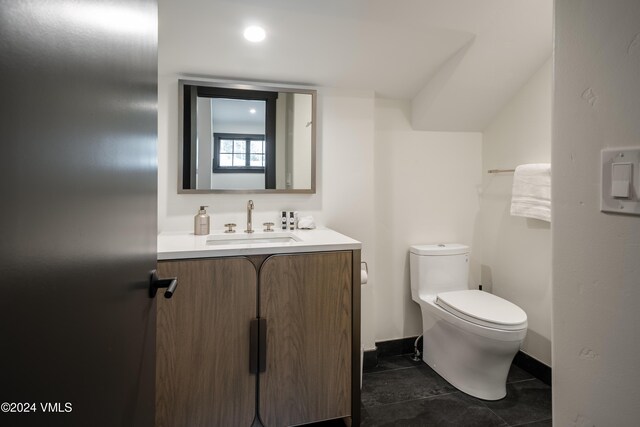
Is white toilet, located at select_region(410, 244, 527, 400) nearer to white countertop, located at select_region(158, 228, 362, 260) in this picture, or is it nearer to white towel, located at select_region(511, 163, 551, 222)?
white towel, located at select_region(511, 163, 551, 222)

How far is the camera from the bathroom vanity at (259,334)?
55.8 inches

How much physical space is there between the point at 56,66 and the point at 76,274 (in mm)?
256

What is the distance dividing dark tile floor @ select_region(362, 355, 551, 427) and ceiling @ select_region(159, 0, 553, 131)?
1755 mm

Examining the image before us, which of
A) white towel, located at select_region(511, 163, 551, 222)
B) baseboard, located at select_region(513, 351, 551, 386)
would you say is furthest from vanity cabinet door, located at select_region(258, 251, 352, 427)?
baseboard, located at select_region(513, 351, 551, 386)

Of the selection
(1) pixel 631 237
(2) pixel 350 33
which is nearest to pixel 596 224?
(1) pixel 631 237

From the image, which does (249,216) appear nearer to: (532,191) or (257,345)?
(257,345)

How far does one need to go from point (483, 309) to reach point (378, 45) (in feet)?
5.26

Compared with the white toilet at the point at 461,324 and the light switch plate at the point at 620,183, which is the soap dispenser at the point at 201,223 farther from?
the light switch plate at the point at 620,183

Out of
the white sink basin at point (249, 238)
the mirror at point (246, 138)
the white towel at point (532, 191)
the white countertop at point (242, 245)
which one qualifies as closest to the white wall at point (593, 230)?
the white countertop at point (242, 245)

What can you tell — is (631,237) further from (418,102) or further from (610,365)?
(418,102)

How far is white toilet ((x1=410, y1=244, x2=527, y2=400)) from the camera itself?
69.6 inches

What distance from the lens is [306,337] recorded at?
156cm

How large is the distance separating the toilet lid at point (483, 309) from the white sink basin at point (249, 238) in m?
1.02

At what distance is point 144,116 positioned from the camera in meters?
0.75
